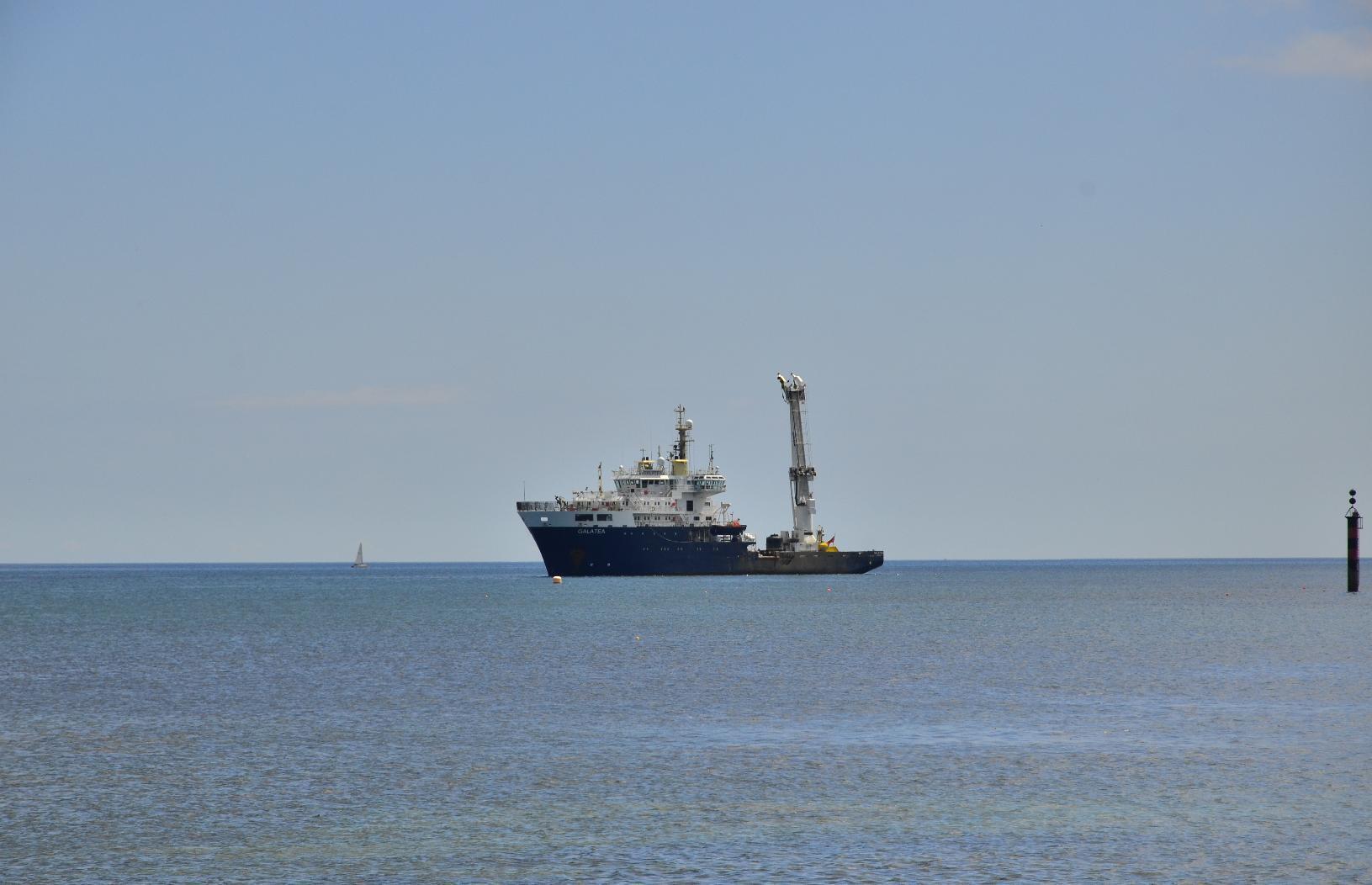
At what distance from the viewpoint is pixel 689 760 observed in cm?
3531

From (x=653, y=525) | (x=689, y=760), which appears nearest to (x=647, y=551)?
(x=653, y=525)

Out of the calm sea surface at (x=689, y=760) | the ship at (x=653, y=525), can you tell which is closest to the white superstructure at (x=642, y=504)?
the ship at (x=653, y=525)

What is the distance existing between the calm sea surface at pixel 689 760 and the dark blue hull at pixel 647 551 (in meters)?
74.5

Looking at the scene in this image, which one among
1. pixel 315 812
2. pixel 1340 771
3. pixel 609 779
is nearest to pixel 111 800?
pixel 315 812

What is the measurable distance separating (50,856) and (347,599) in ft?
397

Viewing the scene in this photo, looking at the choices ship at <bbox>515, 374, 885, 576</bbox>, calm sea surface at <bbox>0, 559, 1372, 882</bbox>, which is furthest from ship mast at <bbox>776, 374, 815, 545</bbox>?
calm sea surface at <bbox>0, 559, 1372, 882</bbox>

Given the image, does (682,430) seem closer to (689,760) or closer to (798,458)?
(798,458)

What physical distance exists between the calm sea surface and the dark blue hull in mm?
74513

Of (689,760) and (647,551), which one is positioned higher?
(647,551)

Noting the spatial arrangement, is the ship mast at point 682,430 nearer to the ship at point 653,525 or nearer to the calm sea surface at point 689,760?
the ship at point 653,525

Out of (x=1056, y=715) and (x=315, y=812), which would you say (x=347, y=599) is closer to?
(x=1056, y=715)

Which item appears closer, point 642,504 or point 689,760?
point 689,760

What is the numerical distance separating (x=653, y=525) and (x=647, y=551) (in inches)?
110

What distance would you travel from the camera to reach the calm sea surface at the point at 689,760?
25.7 m
